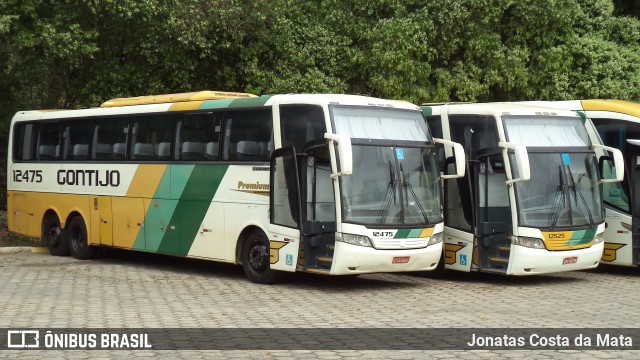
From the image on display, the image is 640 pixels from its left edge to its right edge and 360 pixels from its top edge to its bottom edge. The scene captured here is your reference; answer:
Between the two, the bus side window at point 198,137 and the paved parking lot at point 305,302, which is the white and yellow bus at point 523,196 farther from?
the bus side window at point 198,137

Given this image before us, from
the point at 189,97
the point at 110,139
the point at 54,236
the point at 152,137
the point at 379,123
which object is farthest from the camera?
the point at 54,236

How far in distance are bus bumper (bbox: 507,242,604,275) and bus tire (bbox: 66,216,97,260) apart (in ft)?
31.4

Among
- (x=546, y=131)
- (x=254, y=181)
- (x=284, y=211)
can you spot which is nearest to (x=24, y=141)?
(x=254, y=181)

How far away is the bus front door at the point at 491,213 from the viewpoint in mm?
18109

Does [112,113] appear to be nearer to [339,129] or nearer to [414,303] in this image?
[339,129]

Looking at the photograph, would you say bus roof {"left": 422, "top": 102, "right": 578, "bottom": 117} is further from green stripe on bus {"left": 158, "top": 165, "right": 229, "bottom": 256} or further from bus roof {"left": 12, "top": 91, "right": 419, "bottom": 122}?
green stripe on bus {"left": 158, "top": 165, "right": 229, "bottom": 256}

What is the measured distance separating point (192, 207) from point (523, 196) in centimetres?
592

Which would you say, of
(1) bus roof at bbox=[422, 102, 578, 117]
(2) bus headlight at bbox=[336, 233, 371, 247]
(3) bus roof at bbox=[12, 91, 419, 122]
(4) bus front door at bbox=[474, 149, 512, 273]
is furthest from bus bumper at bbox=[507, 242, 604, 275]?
(3) bus roof at bbox=[12, 91, 419, 122]

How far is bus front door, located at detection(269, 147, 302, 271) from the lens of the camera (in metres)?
17.3

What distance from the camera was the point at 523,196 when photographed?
1789 centimetres

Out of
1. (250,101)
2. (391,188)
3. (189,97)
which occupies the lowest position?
(391,188)

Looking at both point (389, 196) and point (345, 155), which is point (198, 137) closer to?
point (389, 196)

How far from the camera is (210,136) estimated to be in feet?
64.0

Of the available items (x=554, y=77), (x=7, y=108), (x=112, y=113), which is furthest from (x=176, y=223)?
(x=554, y=77)
